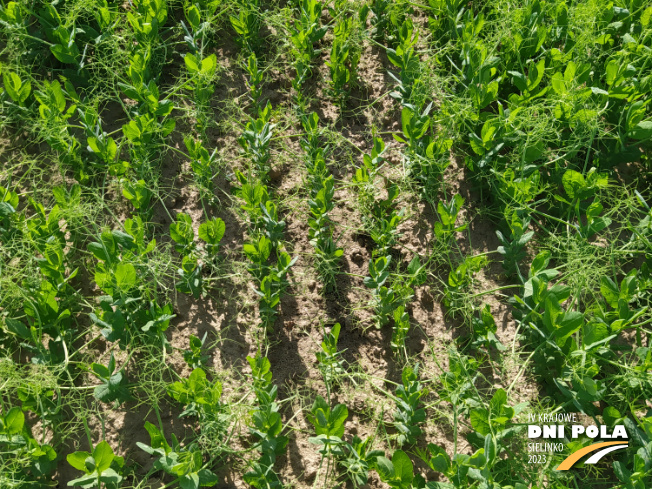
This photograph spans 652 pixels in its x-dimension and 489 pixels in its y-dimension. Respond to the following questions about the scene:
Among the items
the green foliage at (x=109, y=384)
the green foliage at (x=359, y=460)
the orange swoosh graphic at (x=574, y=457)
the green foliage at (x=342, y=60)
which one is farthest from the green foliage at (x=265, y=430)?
the green foliage at (x=342, y=60)

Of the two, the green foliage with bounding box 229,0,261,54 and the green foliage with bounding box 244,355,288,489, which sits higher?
the green foliage with bounding box 229,0,261,54

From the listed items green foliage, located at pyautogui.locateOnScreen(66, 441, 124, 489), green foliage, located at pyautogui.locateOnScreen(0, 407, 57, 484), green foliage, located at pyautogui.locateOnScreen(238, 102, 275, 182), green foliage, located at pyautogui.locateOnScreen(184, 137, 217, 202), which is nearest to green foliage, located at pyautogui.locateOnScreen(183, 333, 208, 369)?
green foliage, located at pyautogui.locateOnScreen(66, 441, 124, 489)

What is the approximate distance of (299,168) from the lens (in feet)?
8.73

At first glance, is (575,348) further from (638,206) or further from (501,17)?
(501,17)

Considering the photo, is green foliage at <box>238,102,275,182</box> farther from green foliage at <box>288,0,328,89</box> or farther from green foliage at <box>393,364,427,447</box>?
green foliage at <box>393,364,427,447</box>

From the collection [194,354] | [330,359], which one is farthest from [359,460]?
[194,354]

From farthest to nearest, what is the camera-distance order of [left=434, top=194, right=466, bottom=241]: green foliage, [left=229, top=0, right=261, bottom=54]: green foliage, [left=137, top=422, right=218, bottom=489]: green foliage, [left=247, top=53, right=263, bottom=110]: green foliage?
1. [left=229, top=0, right=261, bottom=54]: green foliage
2. [left=247, top=53, right=263, bottom=110]: green foliage
3. [left=434, top=194, right=466, bottom=241]: green foliage
4. [left=137, top=422, right=218, bottom=489]: green foliage

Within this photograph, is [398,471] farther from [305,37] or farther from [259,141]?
[305,37]

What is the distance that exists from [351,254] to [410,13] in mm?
1377
